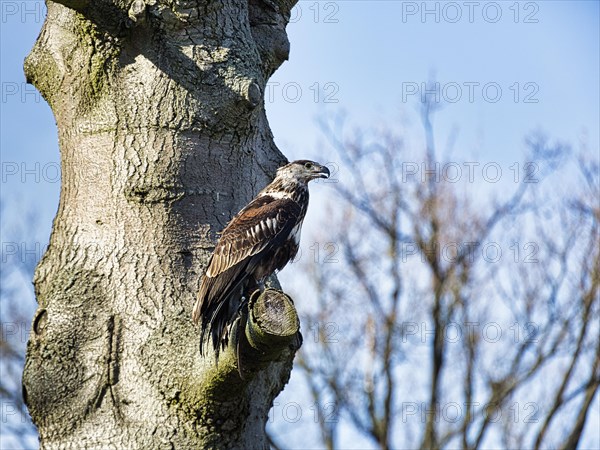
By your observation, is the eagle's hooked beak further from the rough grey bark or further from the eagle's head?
the rough grey bark

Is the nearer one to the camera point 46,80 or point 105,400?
point 105,400

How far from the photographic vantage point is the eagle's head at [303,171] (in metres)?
5.38

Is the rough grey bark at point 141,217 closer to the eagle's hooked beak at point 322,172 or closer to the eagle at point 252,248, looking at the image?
the eagle at point 252,248

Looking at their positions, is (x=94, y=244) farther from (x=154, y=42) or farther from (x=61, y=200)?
(x=154, y=42)

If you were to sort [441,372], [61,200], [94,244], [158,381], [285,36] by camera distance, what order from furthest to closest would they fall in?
[441,372], [285,36], [61,200], [94,244], [158,381]

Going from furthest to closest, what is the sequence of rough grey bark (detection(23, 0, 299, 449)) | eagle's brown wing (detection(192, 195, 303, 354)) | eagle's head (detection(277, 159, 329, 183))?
eagle's head (detection(277, 159, 329, 183)) < eagle's brown wing (detection(192, 195, 303, 354)) < rough grey bark (detection(23, 0, 299, 449))

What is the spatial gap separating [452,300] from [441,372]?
1104mm

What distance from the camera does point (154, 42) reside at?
4383 mm

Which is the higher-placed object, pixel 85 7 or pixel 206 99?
pixel 85 7

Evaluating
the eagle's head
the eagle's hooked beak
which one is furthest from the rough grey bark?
the eagle's hooked beak

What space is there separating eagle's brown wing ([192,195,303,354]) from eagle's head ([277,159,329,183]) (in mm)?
199

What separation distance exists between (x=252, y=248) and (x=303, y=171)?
3.78 feet

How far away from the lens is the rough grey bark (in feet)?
12.6

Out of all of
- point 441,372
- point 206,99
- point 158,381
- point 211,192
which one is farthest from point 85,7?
point 441,372
